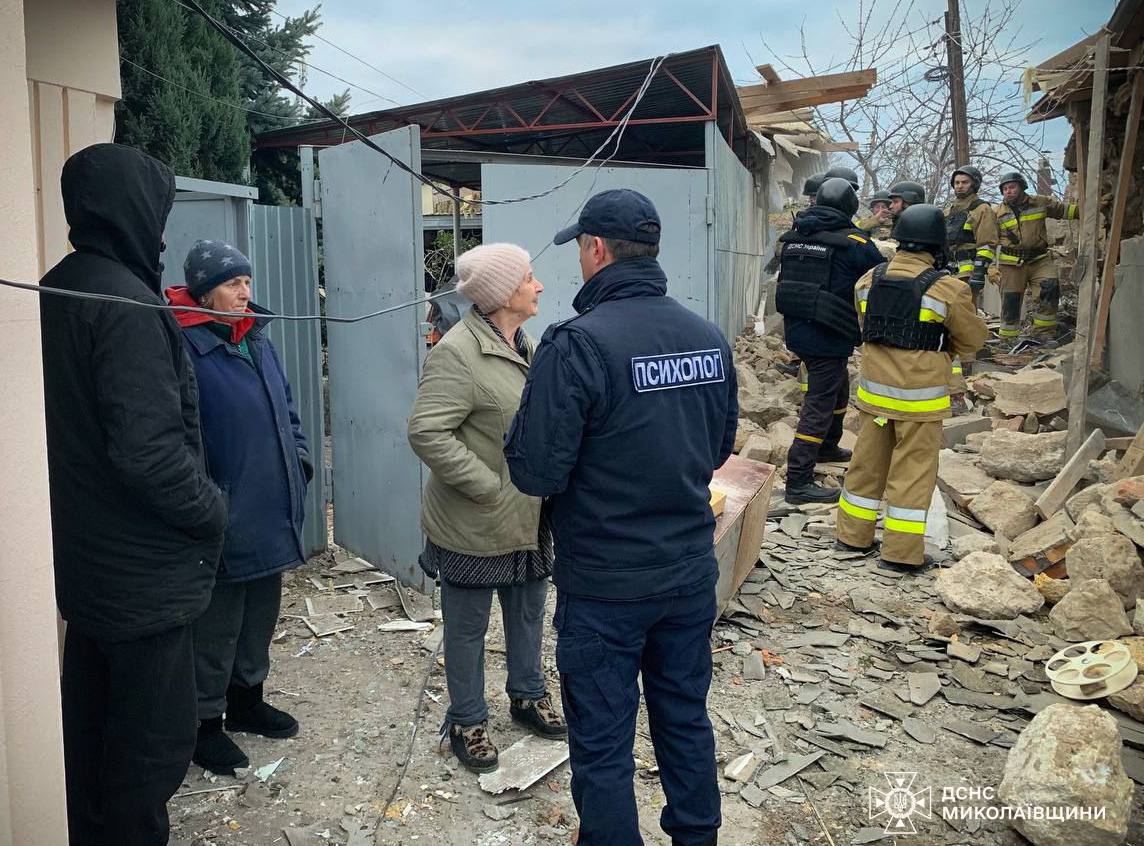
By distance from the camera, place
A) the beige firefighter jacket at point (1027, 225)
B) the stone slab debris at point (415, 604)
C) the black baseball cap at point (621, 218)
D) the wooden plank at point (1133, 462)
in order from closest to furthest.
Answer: the black baseball cap at point (621, 218), the stone slab debris at point (415, 604), the wooden plank at point (1133, 462), the beige firefighter jacket at point (1027, 225)

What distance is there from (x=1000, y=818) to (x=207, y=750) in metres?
2.84

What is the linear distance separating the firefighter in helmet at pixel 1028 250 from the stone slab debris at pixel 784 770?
915 centimetres

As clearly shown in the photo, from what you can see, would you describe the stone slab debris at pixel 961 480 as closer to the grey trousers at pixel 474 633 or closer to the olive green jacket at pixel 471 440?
the grey trousers at pixel 474 633

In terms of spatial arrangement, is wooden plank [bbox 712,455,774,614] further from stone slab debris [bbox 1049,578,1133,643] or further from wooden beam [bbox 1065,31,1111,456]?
wooden beam [bbox 1065,31,1111,456]

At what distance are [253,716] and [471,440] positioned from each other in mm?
1476

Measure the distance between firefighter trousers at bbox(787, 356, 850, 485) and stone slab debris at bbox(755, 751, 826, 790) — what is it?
3218mm

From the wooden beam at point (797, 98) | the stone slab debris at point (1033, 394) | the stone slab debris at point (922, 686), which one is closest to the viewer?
the stone slab debris at point (922, 686)

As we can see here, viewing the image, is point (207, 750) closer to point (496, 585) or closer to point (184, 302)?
point (496, 585)

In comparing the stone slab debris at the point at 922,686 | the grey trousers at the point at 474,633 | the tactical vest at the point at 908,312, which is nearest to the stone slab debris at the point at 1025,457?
the tactical vest at the point at 908,312

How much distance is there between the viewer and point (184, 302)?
323cm

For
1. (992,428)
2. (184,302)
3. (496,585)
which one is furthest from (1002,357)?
(184,302)

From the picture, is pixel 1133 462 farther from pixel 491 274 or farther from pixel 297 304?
pixel 297 304

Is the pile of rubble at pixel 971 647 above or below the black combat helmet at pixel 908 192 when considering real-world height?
below

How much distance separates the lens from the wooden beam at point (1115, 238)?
22.6 feet
